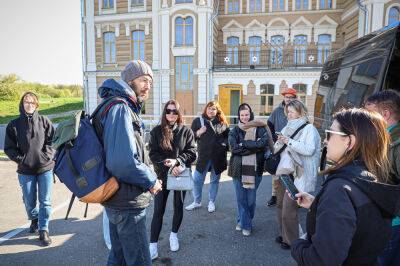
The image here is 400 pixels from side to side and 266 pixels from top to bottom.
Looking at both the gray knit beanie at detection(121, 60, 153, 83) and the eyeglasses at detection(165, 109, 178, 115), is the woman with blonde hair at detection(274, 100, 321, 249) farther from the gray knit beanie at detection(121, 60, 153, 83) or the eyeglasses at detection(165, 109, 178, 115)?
the gray knit beanie at detection(121, 60, 153, 83)

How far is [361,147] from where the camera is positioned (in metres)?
1.50

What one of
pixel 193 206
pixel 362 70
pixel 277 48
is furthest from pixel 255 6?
pixel 193 206

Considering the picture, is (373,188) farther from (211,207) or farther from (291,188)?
(211,207)

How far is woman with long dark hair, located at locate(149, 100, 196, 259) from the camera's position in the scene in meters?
3.67

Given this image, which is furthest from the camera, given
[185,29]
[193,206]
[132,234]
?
[185,29]

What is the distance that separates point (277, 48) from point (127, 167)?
19475mm

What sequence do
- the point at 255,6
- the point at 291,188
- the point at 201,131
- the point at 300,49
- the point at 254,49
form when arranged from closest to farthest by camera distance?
the point at 291,188, the point at 201,131, the point at 300,49, the point at 255,6, the point at 254,49

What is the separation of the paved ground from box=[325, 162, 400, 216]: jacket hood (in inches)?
98.2

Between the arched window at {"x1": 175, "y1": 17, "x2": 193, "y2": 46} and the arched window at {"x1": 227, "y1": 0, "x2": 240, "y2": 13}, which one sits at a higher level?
the arched window at {"x1": 227, "y1": 0, "x2": 240, "y2": 13}

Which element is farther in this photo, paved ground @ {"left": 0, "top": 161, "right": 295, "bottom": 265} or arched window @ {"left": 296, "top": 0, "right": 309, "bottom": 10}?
arched window @ {"left": 296, "top": 0, "right": 309, "bottom": 10}

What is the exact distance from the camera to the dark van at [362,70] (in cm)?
362

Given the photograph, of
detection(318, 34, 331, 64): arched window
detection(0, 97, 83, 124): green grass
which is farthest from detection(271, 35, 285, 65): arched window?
detection(0, 97, 83, 124): green grass

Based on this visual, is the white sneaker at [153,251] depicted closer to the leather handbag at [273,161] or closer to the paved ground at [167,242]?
the paved ground at [167,242]

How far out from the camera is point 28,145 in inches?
162
